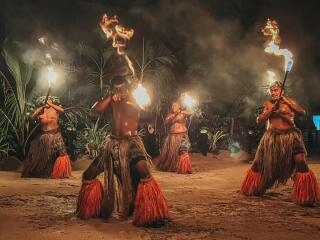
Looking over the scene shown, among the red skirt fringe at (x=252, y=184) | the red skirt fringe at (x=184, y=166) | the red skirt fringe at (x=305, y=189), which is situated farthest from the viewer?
the red skirt fringe at (x=184, y=166)

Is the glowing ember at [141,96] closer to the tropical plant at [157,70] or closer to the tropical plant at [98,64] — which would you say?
the tropical plant at [98,64]

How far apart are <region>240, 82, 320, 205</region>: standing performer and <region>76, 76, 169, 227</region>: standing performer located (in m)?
2.02

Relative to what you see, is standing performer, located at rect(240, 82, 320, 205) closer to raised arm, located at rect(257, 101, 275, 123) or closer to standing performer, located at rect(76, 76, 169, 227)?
raised arm, located at rect(257, 101, 275, 123)

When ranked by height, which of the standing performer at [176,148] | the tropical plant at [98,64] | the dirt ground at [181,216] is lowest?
the dirt ground at [181,216]

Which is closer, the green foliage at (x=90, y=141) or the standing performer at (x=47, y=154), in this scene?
the standing performer at (x=47, y=154)

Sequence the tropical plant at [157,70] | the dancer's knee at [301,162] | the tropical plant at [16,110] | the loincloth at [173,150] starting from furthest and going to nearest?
the tropical plant at [157,70] < the tropical plant at [16,110] < the loincloth at [173,150] < the dancer's knee at [301,162]

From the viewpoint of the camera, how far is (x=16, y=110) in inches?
397

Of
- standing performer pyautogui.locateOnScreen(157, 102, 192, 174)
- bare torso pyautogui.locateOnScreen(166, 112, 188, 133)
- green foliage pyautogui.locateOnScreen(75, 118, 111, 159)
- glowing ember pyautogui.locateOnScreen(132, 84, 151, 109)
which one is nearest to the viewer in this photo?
glowing ember pyautogui.locateOnScreen(132, 84, 151, 109)

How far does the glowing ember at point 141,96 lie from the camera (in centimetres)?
474

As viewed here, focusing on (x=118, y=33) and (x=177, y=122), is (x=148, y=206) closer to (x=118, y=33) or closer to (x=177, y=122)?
(x=118, y=33)

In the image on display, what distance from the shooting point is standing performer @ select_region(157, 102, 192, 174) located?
944 centimetres

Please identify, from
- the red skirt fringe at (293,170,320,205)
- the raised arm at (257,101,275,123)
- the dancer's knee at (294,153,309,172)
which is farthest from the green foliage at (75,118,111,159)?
the red skirt fringe at (293,170,320,205)

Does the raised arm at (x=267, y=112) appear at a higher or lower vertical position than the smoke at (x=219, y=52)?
lower

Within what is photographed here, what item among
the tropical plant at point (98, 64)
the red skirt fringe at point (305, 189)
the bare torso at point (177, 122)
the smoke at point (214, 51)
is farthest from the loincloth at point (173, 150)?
the smoke at point (214, 51)
